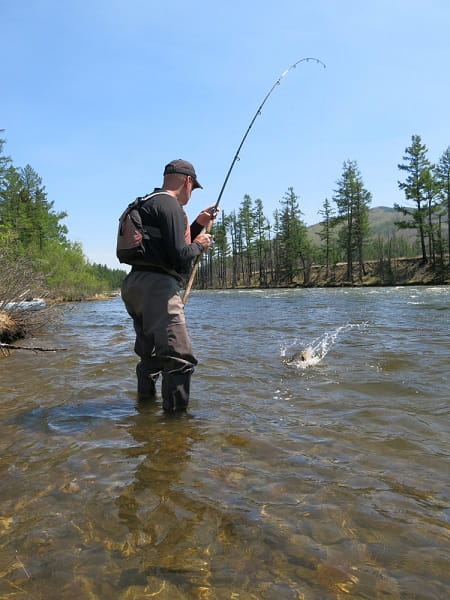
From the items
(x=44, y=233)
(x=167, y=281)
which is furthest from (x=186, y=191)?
(x=44, y=233)

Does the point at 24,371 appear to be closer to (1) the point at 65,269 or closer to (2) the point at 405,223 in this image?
(1) the point at 65,269

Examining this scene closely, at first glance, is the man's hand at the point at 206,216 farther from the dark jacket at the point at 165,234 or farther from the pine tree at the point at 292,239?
the pine tree at the point at 292,239

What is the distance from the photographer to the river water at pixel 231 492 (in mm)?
1657

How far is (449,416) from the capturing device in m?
3.62

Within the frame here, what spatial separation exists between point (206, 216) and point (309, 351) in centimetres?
352

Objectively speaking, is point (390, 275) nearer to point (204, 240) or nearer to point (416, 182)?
point (416, 182)

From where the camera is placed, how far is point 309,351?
6.83 meters

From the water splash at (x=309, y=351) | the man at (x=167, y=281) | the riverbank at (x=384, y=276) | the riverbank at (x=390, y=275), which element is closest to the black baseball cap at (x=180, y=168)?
the man at (x=167, y=281)

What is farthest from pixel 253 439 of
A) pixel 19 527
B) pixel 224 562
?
pixel 19 527

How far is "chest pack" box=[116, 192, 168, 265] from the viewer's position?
3744 millimetres

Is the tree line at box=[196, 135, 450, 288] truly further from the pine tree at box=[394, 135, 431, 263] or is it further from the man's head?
the man's head

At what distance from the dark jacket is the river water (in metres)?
1.50

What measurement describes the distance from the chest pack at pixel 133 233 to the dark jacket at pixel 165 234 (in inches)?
1.1

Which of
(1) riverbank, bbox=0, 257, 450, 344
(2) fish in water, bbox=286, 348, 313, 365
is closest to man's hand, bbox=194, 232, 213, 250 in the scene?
(2) fish in water, bbox=286, 348, 313, 365
